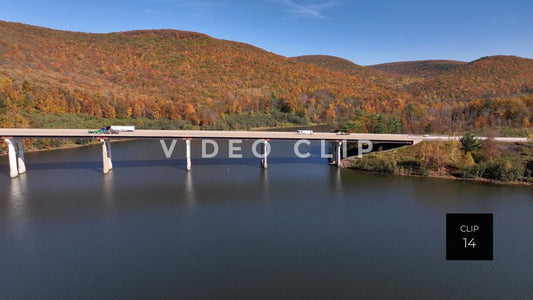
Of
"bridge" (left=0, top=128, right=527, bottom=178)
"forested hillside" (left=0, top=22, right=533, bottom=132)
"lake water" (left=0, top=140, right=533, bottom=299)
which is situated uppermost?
"forested hillside" (left=0, top=22, right=533, bottom=132)

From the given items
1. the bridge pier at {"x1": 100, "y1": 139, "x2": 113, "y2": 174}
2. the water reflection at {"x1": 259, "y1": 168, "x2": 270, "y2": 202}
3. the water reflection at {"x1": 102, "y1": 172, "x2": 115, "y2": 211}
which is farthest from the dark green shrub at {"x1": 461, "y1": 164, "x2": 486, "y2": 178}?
the bridge pier at {"x1": 100, "y1": 139, "x2": 113, "y2": 174}

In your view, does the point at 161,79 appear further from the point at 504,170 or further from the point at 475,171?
the point at 504,170

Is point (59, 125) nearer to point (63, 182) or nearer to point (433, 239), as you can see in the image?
point (63, 182)

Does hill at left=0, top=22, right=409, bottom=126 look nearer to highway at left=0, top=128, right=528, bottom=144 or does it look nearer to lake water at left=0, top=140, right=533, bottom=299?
highway at left=0, top=128, right=528, bottom=144

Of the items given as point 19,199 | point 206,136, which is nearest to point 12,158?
point 19,199

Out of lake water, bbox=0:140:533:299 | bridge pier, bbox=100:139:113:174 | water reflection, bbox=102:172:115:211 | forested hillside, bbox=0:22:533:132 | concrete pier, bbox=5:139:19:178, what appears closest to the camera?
lake water, bbox=0:140:533:299

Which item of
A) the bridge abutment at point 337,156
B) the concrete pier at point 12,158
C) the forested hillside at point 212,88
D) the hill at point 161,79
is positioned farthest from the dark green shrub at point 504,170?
the hill at point 161,79
